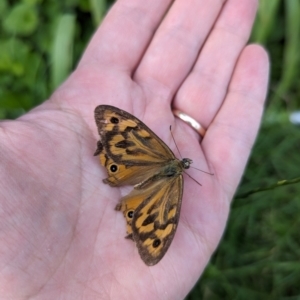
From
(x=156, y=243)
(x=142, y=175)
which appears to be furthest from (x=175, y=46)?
(x=156, y=243)

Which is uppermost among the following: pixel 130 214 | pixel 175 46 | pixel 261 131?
pixel 175 46

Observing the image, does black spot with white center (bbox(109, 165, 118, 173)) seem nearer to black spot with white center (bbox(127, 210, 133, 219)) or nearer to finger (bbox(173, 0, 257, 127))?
black spot with white center (bbox(127, 210, 133, 219))

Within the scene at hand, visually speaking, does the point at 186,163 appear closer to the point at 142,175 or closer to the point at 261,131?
the point at 142,175

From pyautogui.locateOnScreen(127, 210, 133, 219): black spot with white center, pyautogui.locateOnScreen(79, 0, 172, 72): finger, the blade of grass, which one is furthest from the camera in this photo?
the blade of grass

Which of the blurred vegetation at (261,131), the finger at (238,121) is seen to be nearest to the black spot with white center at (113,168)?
the finger at (238,121)

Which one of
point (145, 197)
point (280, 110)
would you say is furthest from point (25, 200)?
point (280, 110)

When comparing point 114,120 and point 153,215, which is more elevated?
point 114,120

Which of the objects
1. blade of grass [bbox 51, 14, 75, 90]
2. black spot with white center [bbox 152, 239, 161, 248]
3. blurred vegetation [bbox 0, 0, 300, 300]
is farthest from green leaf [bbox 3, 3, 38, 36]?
black spot with white center [bbox 152, 239, 161, 248]
